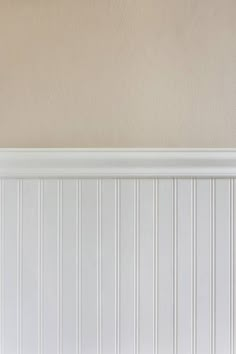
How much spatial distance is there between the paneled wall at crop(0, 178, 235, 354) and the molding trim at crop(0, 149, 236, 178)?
3cm

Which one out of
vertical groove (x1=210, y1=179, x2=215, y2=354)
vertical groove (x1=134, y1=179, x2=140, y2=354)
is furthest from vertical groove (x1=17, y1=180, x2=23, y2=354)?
vertical groove (x1=210, y1=179, x2=215, y2=354)

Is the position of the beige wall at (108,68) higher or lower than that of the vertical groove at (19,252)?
higher

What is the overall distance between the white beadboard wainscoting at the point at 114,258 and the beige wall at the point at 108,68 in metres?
0.13

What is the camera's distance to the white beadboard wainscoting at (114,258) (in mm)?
961

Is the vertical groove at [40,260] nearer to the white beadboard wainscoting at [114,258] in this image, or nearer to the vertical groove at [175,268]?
the white beadboard wainscoting at [114,258]

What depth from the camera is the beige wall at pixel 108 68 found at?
959 mm

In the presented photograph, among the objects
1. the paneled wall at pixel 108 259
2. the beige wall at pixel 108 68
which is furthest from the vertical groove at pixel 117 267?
the beige wall at pixel 108 68

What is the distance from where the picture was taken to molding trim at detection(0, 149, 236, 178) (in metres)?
0.94

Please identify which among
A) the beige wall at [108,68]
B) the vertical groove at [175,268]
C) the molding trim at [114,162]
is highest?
the beige wall at [108,68]

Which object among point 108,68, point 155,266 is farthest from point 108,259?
point 108,68

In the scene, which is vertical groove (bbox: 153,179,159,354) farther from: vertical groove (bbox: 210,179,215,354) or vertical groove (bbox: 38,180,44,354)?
vertical groove (bbox: 38,180,44,354)

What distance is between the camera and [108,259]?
0.96 m

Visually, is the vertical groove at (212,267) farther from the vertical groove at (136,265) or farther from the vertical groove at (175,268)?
the vertical groove at (136,265)

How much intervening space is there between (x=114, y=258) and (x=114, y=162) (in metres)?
0.27
